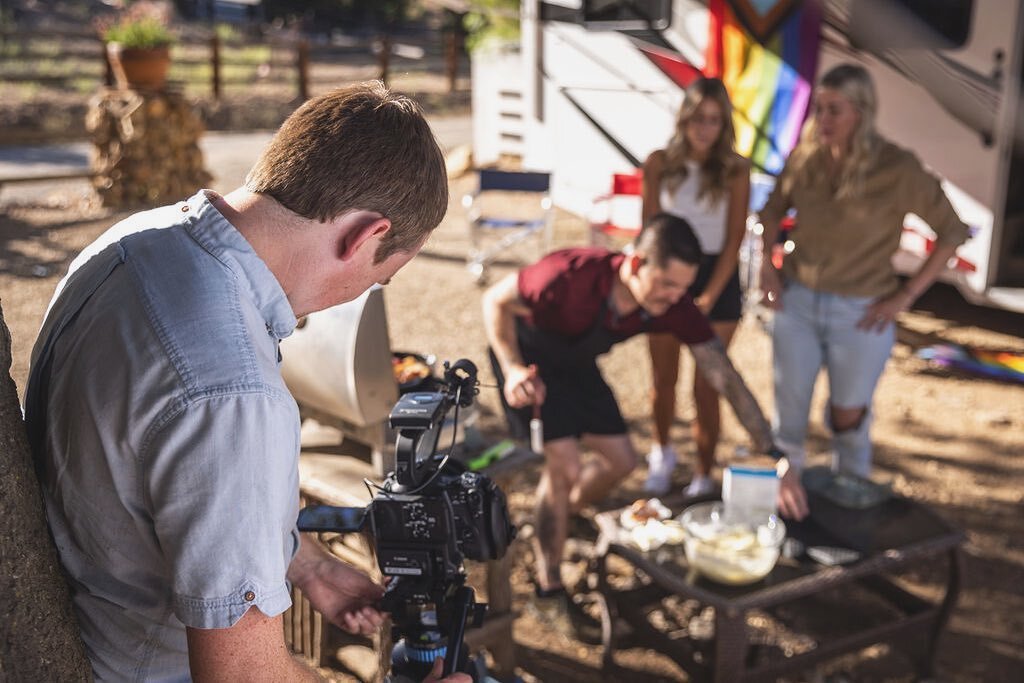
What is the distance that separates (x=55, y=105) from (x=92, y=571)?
15998 mm

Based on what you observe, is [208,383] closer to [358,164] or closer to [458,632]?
[358,164]

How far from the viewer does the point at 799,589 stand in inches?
119

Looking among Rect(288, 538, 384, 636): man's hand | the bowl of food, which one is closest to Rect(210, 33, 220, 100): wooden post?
the bowl of food

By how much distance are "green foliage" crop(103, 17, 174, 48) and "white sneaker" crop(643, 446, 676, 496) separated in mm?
6999

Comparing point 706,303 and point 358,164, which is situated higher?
point 358,164

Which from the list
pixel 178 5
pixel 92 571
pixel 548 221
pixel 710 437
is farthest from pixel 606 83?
pixel 178 5

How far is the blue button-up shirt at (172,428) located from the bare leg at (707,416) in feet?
10.5

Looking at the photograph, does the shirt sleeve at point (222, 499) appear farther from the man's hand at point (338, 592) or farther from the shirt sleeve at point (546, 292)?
the shirt sleeve at point (546, 292)

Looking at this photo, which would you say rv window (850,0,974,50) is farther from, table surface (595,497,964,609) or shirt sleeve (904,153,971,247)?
table surface (595,497,964,609)

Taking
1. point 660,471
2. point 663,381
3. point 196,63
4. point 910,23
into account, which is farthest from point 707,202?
point 196,63

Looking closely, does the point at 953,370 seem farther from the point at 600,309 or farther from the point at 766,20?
the point at 600,309

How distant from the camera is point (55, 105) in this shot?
1573 cm

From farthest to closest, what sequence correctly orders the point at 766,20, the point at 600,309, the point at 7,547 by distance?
the point at 766,20
the point at 600,309
the point at 7,547

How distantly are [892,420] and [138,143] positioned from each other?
23.3 ft
